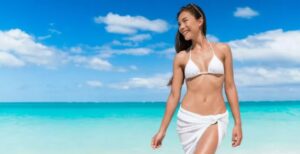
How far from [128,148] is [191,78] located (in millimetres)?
8958

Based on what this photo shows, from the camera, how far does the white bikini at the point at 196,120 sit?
3947mm

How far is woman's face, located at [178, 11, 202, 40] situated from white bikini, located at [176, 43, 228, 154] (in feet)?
0.61

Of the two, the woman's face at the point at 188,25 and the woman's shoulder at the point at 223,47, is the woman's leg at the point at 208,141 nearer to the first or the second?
the woman's shoulder at the point at 223,47

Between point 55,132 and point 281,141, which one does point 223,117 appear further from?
point 55,132

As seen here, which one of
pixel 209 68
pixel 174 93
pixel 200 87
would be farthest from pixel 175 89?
pixel 209 68

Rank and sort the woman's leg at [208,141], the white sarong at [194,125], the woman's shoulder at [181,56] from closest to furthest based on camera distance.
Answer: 1. the woman's leg at [208,141]
2. the white sarong at [194,125]
3. the woman's shoulder at [181,56]

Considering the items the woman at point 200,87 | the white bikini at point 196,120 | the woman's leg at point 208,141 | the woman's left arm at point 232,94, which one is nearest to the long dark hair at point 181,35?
the woman at point 200,87

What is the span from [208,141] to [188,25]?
Result: 0.92 metres

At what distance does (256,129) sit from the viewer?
55.9 feet

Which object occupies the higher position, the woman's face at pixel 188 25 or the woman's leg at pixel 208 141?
the woman's face at pixel 188 25

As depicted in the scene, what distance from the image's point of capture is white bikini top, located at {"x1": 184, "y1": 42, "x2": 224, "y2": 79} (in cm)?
396

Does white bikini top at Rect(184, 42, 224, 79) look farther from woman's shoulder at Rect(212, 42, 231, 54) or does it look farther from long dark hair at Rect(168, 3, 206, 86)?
long dark hair at Rect(168, 3, 206, 86)

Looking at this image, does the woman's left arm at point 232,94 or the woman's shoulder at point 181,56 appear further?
the woman's shoulder at point 181,56

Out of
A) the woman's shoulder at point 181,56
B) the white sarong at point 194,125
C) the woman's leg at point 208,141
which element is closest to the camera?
the woman's leg at point 208,141
